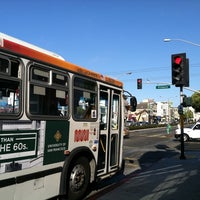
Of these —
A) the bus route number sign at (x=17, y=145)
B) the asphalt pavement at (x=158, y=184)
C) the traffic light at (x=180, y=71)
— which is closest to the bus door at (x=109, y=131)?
the asphalt pavement at (x=158, y=184)

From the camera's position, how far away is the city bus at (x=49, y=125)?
18.5 ft

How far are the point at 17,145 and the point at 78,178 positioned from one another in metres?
2.37

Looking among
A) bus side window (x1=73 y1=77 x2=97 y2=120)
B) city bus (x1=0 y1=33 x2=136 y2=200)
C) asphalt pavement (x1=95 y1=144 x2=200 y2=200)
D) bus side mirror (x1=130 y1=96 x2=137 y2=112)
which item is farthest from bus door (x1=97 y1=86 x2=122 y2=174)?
bus side mirror (x1=130 y1=96 x2=137 y2=112)

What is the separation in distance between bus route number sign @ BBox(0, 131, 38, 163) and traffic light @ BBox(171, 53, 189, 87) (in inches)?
422

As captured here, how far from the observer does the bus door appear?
8727mm

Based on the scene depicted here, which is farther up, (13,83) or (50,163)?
(13,83)

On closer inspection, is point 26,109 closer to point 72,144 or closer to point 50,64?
point 50,64

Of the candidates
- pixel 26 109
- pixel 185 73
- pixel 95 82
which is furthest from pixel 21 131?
pixel 185 73

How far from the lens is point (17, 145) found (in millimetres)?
5688

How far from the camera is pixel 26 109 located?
5938mm

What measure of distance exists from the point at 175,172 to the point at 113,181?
2764 mm

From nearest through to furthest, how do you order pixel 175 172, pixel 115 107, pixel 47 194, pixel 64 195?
pixel 47 194 < pixel 64 195 < pixel 115 107 < pixel 175 172

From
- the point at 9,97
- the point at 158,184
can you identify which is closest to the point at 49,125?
the point at 9,97

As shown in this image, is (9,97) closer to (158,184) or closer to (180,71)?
(158,184)
